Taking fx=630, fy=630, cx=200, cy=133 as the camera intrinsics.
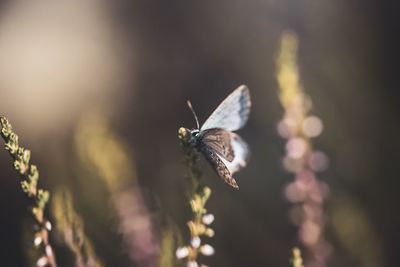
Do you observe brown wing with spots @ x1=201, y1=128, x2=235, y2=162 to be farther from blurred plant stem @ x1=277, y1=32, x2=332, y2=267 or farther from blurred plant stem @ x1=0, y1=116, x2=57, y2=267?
blurred plant stem @ x1=0, y1=116, x2=57, y2=267

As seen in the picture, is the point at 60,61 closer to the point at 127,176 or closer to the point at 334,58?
the point at 334,58

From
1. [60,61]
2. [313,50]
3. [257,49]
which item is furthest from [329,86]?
[60,61]

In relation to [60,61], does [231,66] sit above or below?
below

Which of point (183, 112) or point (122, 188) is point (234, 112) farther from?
point (183, 112)

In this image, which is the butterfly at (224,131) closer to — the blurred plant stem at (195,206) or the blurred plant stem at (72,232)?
the blurred plant stem at (195,206)

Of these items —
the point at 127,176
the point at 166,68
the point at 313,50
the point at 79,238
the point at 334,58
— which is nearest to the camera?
the point at 79,238

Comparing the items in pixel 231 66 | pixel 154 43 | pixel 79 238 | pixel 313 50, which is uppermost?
pixel 154 43

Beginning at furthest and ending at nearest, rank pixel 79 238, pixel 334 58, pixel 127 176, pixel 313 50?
1. pixel 313 50
2. pixel 334 58
3. pixel 127 176
4. pixel 79 238
